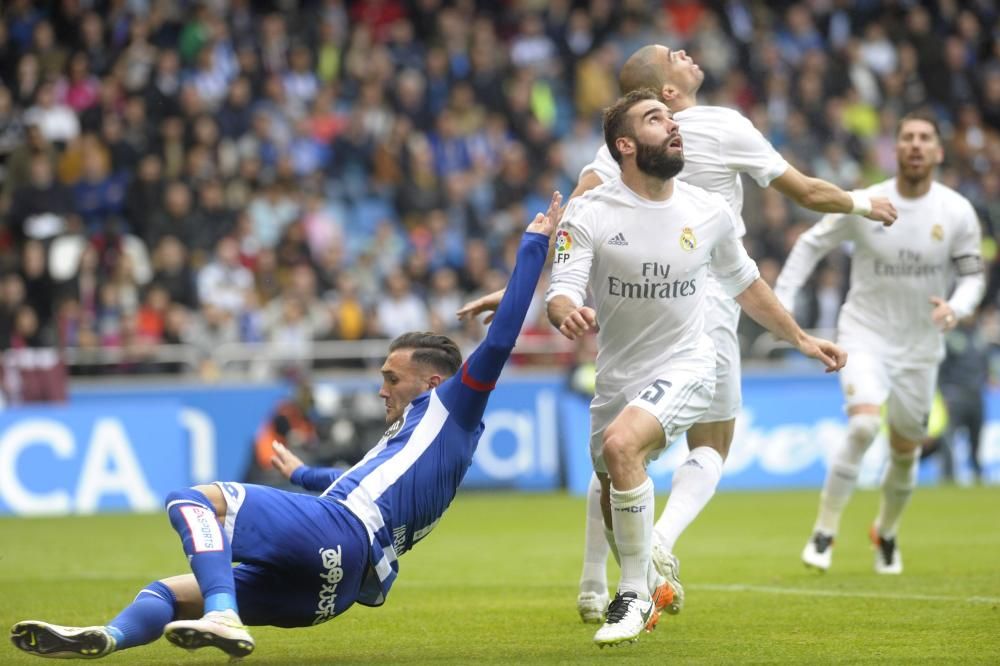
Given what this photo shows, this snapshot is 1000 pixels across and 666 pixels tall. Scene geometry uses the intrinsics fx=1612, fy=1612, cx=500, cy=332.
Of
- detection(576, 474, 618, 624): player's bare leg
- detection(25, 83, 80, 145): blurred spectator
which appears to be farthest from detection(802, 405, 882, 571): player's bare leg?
detection(25, 83, 80, 145): blurred spectator

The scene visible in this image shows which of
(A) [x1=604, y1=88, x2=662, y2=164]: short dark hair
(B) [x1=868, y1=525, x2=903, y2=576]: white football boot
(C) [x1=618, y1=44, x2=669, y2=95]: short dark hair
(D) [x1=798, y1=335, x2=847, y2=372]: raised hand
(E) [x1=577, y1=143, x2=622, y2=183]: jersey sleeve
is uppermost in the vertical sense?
(C) [x1=618, y1=44, x2=669, y2=95]: short dark hair

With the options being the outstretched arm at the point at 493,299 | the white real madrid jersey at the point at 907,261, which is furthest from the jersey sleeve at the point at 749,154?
the white real madrid jersey at the point at 907,261

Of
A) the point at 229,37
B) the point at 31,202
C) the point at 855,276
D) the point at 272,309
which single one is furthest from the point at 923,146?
the point at 229,37

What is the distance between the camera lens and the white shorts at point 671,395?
744cm

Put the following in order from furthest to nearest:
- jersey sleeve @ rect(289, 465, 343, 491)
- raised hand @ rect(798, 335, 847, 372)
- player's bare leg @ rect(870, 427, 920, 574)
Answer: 1. player's bare leg @ rect(870, 427, 920, 574)
2. raised hand @ rect(798, 335, 847, 372)
3. jersey sleeve @ rect(289, 465, 343, 491)

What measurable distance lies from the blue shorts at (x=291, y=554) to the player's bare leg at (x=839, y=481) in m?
4.90

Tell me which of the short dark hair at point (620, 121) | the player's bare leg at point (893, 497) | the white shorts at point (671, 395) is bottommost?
the player's bare leg at point (893, 497)

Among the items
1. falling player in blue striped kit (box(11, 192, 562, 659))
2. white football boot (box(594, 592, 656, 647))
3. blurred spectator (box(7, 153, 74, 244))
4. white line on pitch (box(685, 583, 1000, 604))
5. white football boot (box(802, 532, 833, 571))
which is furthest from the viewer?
blurred spectator (box(7, 153, 74, 244))

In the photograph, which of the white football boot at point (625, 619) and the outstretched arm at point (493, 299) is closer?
the white football boot at point (625, 619)

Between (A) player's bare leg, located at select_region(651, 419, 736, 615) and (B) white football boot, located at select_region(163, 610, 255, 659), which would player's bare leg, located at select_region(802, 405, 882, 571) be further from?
(B) white football boot, located at select_region(163, 610, 255, 659)

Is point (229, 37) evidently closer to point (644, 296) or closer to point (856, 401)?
point (856, 401)

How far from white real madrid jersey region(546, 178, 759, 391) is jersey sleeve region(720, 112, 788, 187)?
0.72 metres

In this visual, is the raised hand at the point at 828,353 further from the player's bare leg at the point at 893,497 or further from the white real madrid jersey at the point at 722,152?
the player's bare leg at the point at 893,497

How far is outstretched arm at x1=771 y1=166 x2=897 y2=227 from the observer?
8.46 meters
